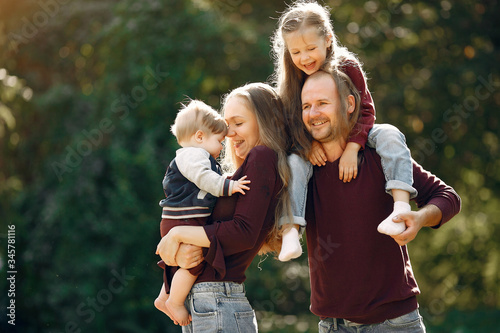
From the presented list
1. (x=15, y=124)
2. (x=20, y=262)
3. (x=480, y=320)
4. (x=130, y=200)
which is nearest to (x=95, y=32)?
(x=15, y=124)

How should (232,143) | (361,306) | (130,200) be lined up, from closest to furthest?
(361,306) < (232,143) < (130,200)

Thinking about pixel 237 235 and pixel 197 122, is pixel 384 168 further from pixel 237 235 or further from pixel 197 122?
pixel 197 122

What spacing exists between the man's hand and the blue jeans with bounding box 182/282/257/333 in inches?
25.6

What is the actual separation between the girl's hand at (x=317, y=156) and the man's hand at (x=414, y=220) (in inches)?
16.8

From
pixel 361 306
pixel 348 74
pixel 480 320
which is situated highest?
pixel 348 74

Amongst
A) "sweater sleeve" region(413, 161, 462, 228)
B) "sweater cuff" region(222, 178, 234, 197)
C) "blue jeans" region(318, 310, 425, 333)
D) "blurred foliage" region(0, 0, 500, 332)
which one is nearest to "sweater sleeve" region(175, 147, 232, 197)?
"sweater cuff" region(222, 178, 234, 197)

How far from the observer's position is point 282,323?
7.33 m

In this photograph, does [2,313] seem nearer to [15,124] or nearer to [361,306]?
[15,124]

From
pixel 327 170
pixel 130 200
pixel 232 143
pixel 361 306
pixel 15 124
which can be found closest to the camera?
pixel 361 306

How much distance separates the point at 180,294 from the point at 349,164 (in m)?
0.86

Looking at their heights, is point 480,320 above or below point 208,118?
below

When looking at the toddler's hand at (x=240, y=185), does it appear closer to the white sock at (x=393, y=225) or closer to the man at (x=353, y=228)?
the man at (x=353, y=228)

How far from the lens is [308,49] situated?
2623 millimetres

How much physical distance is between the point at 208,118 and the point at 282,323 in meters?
5.24
